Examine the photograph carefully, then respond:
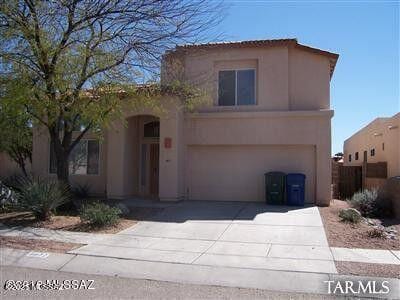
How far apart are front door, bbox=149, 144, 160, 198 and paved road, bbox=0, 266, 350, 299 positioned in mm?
11435

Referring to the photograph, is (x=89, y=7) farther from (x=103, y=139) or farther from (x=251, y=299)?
(x=251, y=299)

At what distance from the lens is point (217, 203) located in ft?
56.4

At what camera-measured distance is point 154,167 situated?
766 inches

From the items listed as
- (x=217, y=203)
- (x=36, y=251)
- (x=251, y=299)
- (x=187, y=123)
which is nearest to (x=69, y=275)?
(x=36, y=251)

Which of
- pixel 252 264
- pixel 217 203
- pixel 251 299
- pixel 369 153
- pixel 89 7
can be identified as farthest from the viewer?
pixel 369 153

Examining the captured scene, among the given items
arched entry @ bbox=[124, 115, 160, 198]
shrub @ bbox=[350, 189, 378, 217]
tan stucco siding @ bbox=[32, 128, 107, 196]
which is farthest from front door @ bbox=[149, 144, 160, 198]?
shrub @ bbox=[350, 189, 378, 217]

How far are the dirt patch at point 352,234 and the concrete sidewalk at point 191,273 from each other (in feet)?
9.13

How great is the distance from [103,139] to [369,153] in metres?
17.2

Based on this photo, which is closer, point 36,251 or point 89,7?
point 36,251

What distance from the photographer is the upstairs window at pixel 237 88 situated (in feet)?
59.8

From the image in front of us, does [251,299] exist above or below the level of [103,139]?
below

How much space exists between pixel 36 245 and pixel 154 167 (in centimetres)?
935

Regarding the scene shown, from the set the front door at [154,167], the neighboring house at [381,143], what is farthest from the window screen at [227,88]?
the neighboring house at [381,143]

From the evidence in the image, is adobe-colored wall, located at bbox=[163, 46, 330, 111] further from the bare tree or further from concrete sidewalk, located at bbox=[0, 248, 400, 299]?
concrete sidewalk, located at bbox=[0, 248, 400, 299]
